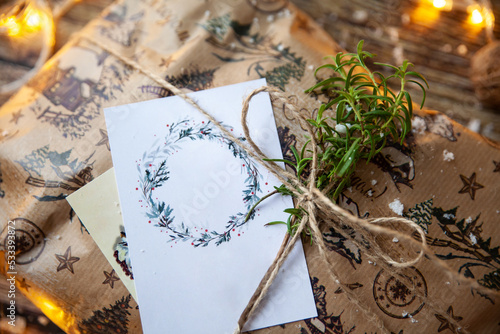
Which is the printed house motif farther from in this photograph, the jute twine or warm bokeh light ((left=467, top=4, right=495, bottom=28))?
warm bokeh light ((left=467, top=4, right=495, bottom=28))

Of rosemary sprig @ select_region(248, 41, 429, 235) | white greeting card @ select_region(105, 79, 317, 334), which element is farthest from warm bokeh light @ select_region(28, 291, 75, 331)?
rosemary sprig @ select_region(248, 41, 429, 235)

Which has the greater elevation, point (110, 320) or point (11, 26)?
point (11, 26)

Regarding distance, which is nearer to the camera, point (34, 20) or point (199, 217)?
point (199, 217)

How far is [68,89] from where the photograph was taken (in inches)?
28.5

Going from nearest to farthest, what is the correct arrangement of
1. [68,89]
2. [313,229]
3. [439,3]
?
[313,229] → [68,89] → [439,3]

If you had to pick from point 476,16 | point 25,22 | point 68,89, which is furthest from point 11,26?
point 476,16

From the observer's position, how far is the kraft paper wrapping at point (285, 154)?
64 centimetres

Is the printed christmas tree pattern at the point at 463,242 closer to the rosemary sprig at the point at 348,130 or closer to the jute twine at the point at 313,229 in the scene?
the jute twine at the point at 313,229

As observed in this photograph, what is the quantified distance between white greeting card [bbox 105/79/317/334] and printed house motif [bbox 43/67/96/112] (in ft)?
0.28

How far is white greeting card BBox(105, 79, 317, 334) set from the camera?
0.63 m

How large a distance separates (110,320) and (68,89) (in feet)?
1.57

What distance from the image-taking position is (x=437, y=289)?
65 centimetres

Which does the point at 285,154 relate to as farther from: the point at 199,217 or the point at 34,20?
the point at 34,20

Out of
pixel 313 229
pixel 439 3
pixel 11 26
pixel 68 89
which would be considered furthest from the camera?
pixel 439 3
